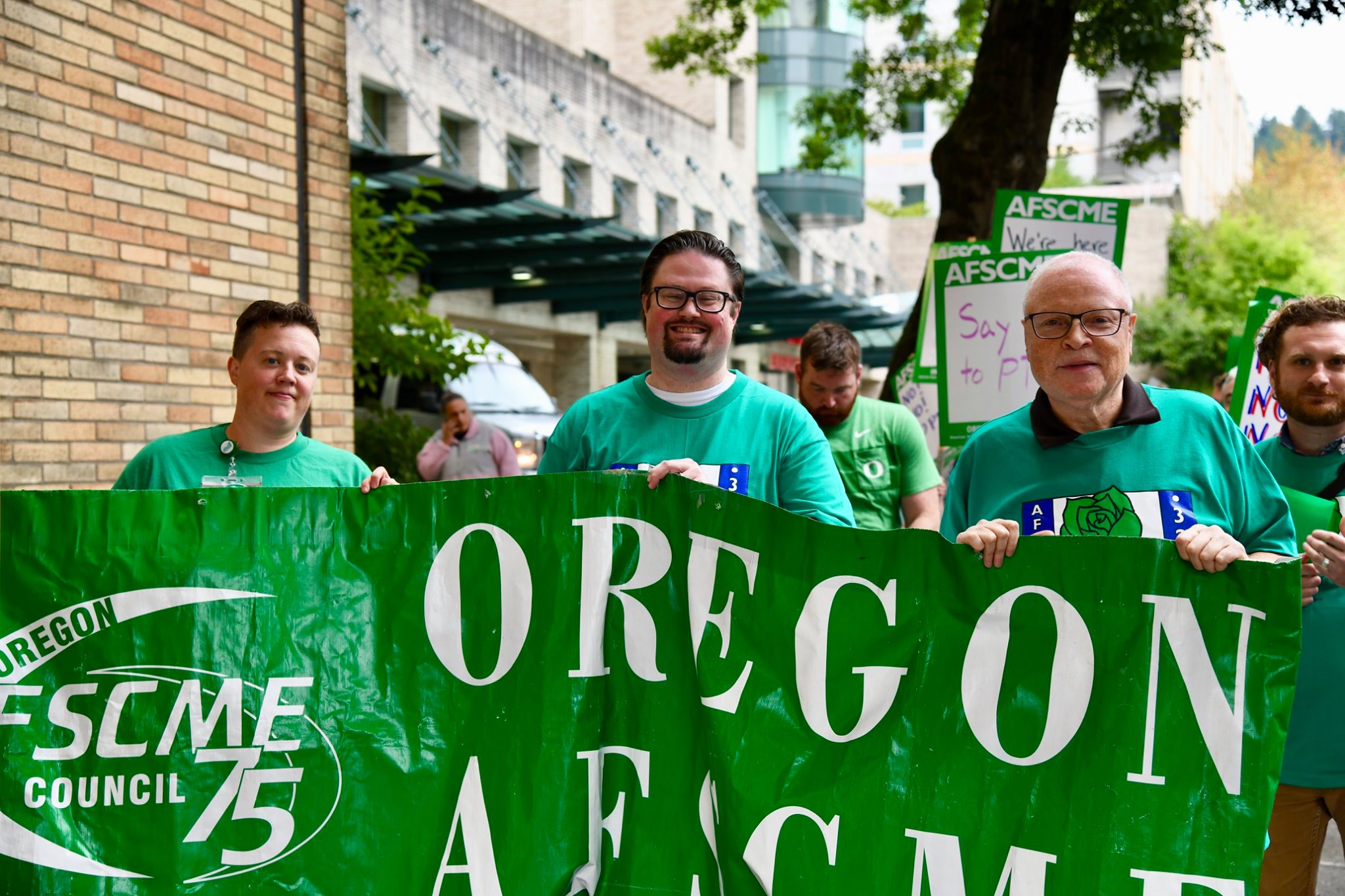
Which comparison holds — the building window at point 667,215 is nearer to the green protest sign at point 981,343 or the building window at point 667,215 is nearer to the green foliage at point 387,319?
the green foliage at point 387,319

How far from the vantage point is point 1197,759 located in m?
2.74

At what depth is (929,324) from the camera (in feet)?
27.0

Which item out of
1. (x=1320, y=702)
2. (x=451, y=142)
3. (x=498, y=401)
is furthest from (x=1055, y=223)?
(x=451, y=142)

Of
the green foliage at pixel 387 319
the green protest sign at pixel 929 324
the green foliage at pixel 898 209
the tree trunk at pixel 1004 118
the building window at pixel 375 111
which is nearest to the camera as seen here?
the green protest sign at pixel 929 324

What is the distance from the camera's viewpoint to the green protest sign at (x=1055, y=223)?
7.05 m

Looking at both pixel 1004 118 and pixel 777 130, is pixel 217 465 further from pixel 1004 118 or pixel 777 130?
pixel 777 130

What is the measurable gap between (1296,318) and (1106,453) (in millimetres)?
1054

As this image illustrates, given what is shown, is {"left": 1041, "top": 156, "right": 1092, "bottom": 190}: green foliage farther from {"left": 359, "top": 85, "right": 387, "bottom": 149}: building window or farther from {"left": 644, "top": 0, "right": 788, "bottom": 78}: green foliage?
{"left": 644, "top": 0, "right": 788, "bottom": 78}: green foliage

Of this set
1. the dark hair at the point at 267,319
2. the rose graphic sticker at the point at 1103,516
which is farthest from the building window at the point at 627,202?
the rose graphic sticker at the point at 1103,516

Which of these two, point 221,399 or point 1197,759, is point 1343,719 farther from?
point 221,399

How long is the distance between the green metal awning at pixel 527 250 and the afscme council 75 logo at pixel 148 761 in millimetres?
8539

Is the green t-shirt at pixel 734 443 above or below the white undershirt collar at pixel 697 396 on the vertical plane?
below

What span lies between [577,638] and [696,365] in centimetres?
76

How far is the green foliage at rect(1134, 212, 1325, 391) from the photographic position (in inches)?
1737
